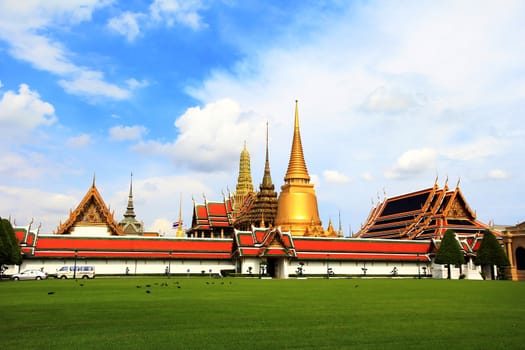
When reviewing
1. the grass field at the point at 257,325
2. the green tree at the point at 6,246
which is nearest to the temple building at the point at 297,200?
the green tree at the point at 6,246

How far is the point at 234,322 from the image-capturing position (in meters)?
12.7

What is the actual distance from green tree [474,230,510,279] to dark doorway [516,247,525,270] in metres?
6.56

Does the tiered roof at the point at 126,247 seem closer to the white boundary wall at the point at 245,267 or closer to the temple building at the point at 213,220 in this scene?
the white boundary wall at the point at 245,267

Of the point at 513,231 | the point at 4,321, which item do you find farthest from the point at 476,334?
the point at 513,231

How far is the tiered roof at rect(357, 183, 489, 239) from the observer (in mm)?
69062

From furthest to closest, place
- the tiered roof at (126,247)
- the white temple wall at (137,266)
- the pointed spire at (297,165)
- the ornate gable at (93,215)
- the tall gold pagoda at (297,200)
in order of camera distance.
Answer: the pointed spire at (297,165)
the tall gold pagoda at (297,200)
the ornate gable at (93,215)
the tiered roof at (126,247)
the white temple wall at (137,266)

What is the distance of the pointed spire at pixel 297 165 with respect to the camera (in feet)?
261

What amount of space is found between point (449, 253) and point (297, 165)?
3039cm

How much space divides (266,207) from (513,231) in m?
36.5

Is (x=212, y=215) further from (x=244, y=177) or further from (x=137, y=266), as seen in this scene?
(x=137, y=266)

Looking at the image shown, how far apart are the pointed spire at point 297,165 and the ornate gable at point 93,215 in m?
27.3

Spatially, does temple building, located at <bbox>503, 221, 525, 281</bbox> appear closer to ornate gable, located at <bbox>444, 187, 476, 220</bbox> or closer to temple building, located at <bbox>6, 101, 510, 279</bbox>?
temple building, located at <bbox>6, 101, 510, 279</bbox>

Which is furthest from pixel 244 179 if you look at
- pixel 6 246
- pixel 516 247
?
pixel 6 246

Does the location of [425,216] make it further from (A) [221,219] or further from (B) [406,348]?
(B) [406,348]
